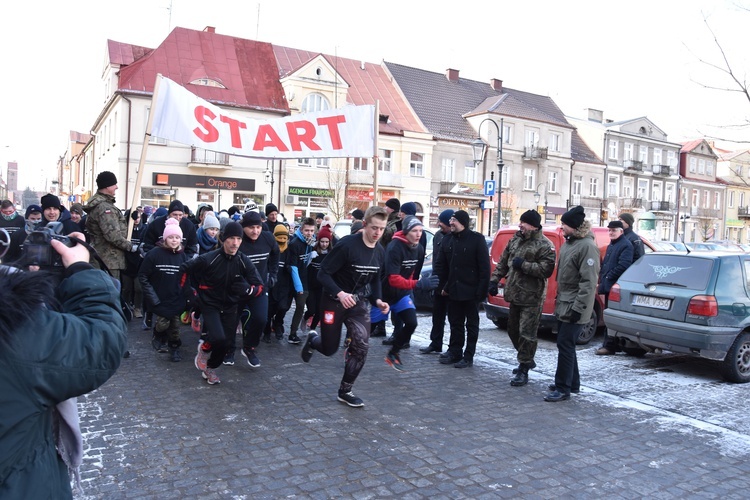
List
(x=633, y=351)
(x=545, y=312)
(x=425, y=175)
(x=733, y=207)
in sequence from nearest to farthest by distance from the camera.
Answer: (x=633, y=351)
(x=545, y=312)
(x=425, y=175)
(x=733, y=207)

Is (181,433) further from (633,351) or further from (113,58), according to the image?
(113,58)

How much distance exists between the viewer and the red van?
9664 millimetres

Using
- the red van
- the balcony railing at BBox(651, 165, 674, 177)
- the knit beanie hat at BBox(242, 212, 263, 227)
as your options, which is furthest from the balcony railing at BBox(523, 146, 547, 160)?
the knit beanie hat at BBox(242, 212, 263, 227)

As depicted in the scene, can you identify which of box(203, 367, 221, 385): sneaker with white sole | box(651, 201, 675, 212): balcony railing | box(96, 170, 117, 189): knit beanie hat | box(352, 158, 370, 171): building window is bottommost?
box(203, 367, 221, 385): sneaker with white sole

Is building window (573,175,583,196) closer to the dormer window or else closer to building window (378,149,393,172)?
building window (378,149,393,172)

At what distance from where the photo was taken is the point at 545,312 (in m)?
9.66

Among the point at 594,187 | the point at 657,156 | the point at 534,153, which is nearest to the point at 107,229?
the point at 534,153

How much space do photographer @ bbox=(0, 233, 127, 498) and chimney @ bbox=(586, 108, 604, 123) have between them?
6108 centimetres

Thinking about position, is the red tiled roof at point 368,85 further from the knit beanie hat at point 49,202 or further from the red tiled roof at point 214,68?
the knit beanie hat at point 49,202

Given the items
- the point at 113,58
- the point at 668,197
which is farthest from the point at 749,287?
the point at 668,197

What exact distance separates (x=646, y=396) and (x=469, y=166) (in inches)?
1484

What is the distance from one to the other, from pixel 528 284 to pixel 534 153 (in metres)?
41.3

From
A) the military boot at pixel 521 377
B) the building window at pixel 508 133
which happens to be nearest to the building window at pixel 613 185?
the building window at pixel 508 133

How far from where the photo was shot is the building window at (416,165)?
40.9 metres
